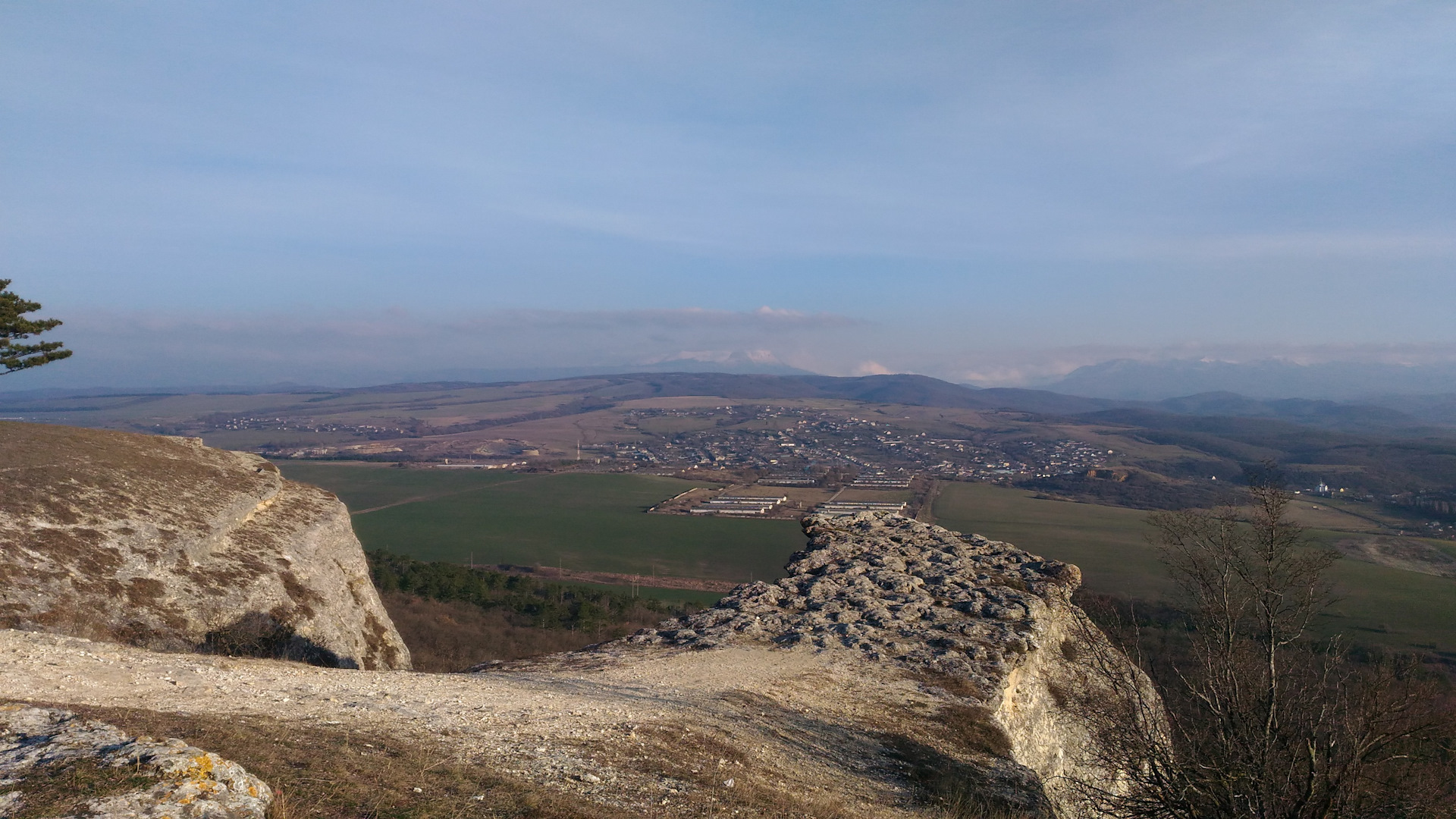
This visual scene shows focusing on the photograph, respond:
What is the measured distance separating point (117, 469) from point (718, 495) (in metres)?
72.0

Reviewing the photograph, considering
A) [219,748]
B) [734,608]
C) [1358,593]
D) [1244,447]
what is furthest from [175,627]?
[1244,447]

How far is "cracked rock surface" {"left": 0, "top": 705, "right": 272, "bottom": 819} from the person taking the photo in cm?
582

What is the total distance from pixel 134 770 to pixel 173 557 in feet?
58.3

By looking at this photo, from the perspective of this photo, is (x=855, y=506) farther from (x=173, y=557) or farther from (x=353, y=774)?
(x=353, y=774)

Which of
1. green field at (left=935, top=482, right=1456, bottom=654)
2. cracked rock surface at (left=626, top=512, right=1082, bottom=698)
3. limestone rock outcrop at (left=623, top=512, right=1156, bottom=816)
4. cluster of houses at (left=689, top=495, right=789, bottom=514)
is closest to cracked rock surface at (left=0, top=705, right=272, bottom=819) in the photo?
limestone rock outcrop at (left=623, top=512, right=1156, bottom=816)

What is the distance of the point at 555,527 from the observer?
73938mm

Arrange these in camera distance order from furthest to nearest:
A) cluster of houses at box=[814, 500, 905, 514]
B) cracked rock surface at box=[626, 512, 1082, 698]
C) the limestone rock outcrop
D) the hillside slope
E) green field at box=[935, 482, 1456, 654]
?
1. cluster of houses at box=[814, 500, 905, 514]
2. green field at box=[935, 482, 1456, 654]
3. cracked rock surface at box=[626, 512, 1082, 698]
4. the limestone rock outcrop
5. the hillside slope

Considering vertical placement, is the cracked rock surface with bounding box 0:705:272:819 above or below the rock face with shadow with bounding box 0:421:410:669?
above

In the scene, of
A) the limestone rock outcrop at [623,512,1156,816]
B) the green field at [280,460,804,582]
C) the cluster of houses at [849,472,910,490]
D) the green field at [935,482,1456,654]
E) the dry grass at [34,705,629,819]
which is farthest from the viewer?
the cluster of houses at [849,472,910,490]

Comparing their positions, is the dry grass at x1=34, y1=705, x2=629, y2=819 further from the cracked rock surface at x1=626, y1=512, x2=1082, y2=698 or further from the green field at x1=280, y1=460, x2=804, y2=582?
the green field at x1=280, y1=460, x2=804, y2=582

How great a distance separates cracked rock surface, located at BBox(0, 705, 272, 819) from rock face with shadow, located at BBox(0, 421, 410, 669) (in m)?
11.8

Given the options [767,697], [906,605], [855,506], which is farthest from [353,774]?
[855,506]

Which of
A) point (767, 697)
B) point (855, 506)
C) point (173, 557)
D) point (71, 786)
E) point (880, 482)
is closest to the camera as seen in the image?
point (71, 786)

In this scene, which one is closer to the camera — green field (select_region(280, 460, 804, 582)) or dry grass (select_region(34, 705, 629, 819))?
dry grass (select_region(34, 705, 629, 819))
